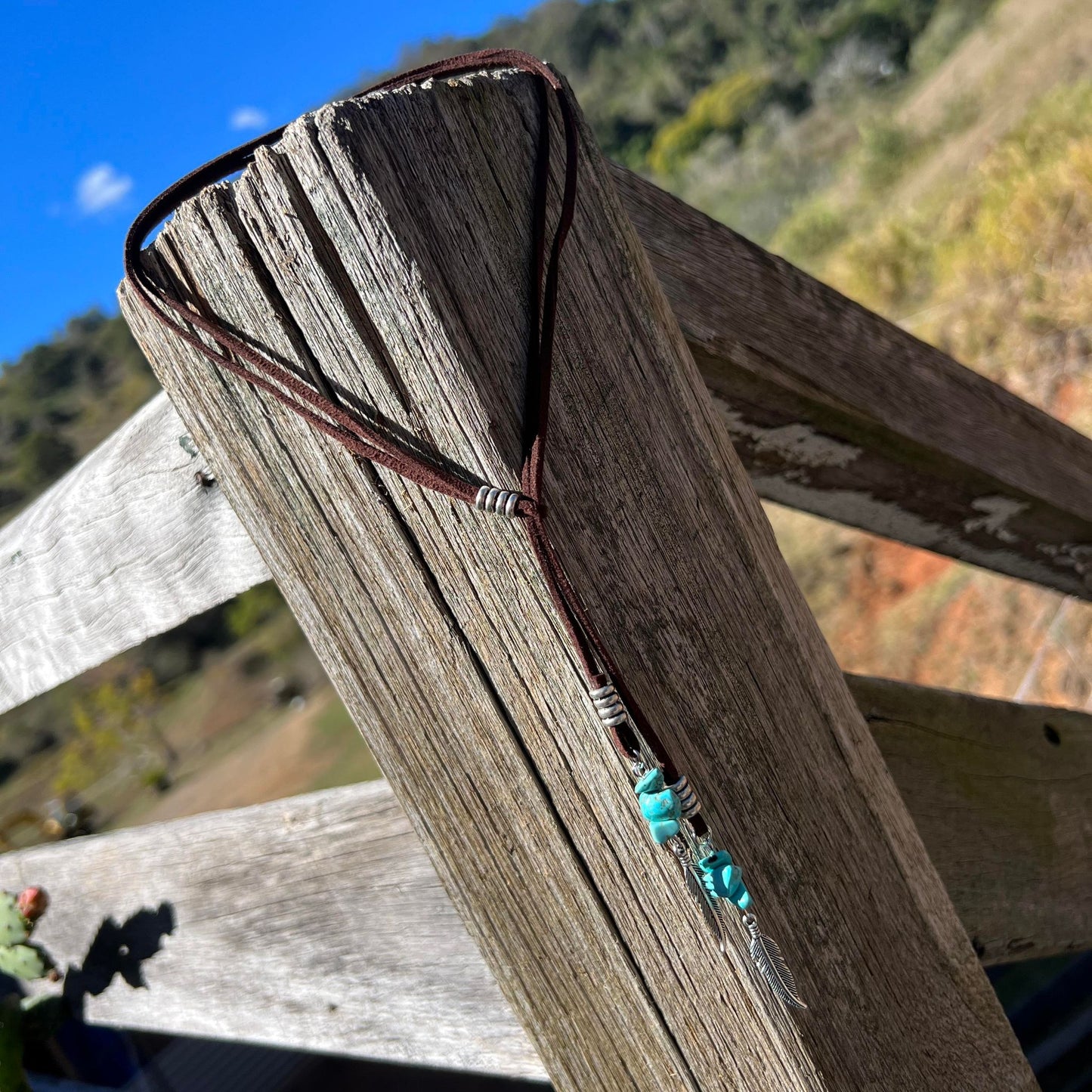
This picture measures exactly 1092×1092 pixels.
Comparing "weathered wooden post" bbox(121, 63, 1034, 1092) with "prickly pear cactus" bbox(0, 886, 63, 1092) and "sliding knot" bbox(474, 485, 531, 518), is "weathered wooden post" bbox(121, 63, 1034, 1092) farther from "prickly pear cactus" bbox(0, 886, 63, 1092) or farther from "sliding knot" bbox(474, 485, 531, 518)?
"prickly pear cactus" bbox(0, 886, 63, 1092)

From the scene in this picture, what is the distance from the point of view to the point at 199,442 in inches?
31.5

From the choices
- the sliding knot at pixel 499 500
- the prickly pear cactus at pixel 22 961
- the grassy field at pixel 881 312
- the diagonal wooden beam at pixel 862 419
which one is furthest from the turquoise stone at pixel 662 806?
the prickly pear cactus at pixel 22 961

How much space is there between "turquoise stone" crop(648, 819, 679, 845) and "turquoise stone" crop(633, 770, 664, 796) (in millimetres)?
23

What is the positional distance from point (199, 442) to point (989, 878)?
2.98 feet

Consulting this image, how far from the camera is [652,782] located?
70 centimetres

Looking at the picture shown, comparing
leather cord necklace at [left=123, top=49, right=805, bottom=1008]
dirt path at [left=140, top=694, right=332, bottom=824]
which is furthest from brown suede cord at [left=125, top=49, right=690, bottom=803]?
dirt path at [left=140, top=694, right=332, bottom=824]

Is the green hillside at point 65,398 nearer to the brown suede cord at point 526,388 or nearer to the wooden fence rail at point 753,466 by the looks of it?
the wooden fence rail at point 753,466

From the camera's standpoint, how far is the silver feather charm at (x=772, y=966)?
0.73 m

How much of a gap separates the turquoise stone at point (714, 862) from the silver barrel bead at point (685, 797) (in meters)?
0.03

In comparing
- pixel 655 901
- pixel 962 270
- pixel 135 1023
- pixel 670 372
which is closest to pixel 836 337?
pixel 670 372

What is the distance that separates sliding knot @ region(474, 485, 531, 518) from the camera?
67 centimetres

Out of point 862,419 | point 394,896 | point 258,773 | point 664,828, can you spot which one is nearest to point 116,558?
point 394,896

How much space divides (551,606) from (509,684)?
84 mm

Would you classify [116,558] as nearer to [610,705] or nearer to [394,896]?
[394,896]
